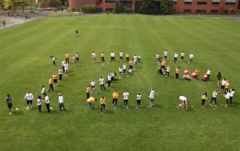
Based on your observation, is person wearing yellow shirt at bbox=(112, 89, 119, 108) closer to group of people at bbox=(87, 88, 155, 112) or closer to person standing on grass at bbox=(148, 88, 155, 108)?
group of people at bbox=(87, 88, 155, 112)

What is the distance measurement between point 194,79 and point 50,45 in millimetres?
29780

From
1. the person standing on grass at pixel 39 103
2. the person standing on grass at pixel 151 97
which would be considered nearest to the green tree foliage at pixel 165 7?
the person standing on grass at pixel 151 97

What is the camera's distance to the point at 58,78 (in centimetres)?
3841

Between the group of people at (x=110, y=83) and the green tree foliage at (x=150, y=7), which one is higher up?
the green tree foliage at (x=150, y=7)

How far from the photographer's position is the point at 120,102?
102 feet

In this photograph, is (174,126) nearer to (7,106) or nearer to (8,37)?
(7,106)

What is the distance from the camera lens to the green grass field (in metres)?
23.5

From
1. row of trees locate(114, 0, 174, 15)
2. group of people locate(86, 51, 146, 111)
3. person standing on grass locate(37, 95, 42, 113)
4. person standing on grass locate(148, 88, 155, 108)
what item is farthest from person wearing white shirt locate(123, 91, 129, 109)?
row of trees locate(114, 0, 174, 15)

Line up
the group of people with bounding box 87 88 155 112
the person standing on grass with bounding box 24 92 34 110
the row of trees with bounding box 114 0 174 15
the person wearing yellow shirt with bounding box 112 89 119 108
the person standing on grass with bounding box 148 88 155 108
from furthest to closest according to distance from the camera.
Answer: the row of trees with bounding box 114 0 174 15 < the person standing on grass with bounding box 148 88 155 108 < the person wearing yellow shirt with bounding box 112 89 119 108 < the person standing on grass with bounding box 24 92 34 110 < the group of people with bounding box 87 88 155 112

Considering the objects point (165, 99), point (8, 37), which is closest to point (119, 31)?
point (8, 37)

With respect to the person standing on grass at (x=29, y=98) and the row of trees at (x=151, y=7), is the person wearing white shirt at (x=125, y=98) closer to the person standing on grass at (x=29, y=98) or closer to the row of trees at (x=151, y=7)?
the person standing on grass at (x=29, y=98)

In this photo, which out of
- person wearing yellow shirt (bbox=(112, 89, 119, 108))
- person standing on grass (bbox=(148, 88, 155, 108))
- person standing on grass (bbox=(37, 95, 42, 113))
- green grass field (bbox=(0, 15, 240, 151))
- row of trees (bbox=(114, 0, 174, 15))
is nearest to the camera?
green grass field (bbox=(0, 15, 240, 151))

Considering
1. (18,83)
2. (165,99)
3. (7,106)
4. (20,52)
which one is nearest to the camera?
(7,106)

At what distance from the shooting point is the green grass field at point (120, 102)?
23547mm
